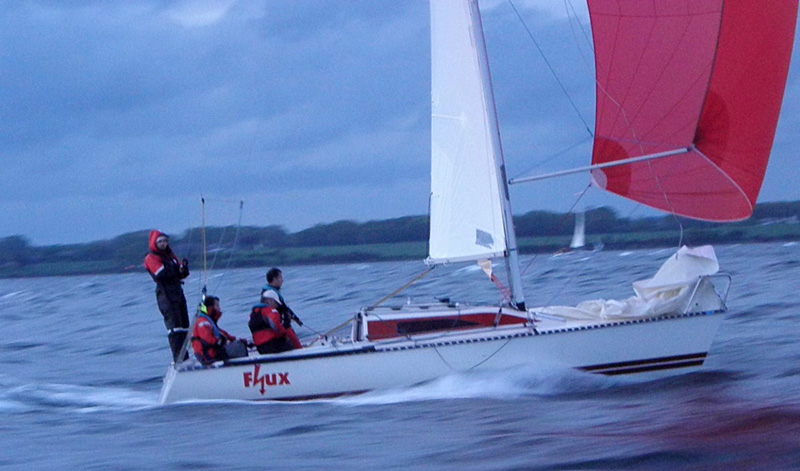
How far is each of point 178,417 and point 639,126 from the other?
180 inches

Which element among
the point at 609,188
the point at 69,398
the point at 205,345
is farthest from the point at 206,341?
the point at 609,188

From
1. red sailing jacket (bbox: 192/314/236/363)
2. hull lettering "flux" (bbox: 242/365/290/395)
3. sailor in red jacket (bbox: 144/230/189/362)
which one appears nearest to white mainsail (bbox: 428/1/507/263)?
hull lettering "flux" (bbox: 242/365/290/395)

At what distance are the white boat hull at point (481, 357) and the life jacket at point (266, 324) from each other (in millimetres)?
197

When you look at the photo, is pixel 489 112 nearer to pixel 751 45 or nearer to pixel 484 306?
pixel 484 306

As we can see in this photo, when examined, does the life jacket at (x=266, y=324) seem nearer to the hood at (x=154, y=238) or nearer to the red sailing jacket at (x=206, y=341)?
the red sailing jacket at (x=206, y=341)

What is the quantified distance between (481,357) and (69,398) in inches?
178

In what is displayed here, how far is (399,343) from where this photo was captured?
329 inches

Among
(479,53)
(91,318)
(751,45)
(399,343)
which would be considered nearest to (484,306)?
(399,343)

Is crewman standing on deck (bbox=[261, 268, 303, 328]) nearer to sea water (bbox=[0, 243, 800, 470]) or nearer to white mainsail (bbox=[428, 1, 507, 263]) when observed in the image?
sea water (bbox=[0, 243, 800, 470])

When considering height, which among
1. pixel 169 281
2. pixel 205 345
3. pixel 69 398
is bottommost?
pixel 69 398

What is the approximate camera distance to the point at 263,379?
328 inches

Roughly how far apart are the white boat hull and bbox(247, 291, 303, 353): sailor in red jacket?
159mm

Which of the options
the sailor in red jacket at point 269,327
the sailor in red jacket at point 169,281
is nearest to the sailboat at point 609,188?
the sailor in red jacket at point 269,327

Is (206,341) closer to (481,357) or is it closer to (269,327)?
(269,327)
